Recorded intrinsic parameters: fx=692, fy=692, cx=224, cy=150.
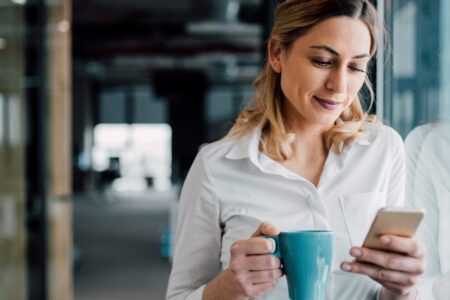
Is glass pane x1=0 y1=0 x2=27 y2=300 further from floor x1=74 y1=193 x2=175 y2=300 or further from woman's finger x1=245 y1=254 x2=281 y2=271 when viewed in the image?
woman's finger x1=245 y1=254 x2=281 y2=271

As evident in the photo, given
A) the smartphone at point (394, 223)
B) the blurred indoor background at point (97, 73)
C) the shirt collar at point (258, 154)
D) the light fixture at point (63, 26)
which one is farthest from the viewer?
the light fixture at point (63, 26)

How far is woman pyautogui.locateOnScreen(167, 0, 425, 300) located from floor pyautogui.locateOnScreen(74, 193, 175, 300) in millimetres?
4484

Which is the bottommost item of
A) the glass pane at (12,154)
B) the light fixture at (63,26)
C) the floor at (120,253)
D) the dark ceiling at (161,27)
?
the floor at (120,253)

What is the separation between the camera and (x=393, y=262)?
98 cm

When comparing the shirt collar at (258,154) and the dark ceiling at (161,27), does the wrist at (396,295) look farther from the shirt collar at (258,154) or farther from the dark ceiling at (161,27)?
the dark ceiling at (161,27)

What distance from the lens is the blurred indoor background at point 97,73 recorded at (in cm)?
152

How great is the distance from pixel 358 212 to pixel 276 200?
146 millimetres

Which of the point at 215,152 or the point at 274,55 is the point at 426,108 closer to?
the point at 274,55

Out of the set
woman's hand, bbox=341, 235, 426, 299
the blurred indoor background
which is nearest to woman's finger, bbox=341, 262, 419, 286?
woman's hand, bbox=341, 235, 426, 299

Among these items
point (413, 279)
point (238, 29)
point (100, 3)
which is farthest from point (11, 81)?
point (238, 29)

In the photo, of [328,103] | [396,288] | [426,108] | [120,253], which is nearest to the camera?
[396,288]

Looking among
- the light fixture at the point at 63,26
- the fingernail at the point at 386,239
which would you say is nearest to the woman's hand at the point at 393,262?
the fingernail at the point at 386,239

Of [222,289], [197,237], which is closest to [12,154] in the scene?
[197,237]

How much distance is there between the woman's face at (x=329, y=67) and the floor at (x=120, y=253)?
4.67 metres
